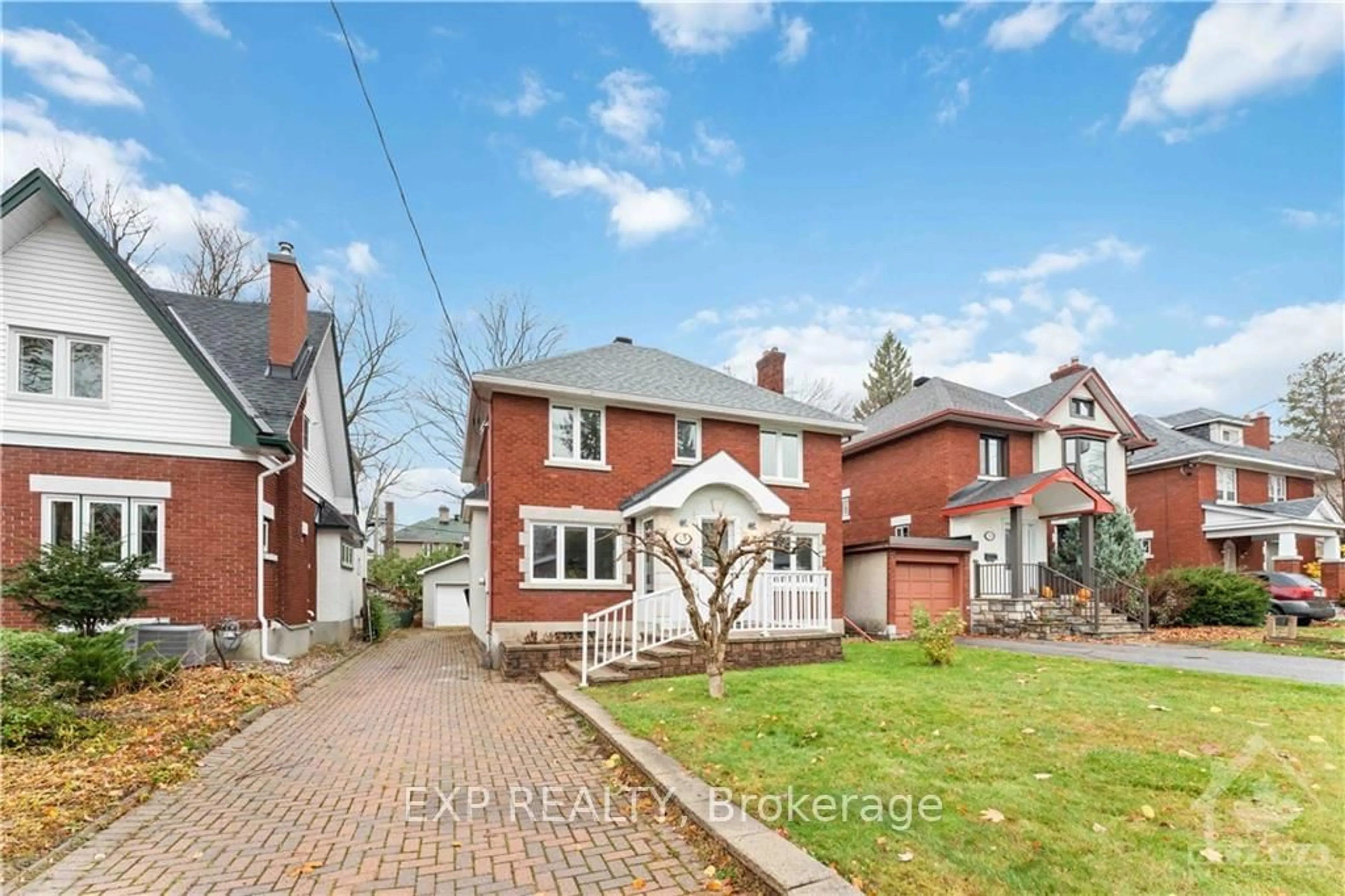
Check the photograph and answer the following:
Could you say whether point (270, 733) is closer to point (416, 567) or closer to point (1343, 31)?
point (1343, 31)

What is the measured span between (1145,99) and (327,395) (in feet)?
69.2

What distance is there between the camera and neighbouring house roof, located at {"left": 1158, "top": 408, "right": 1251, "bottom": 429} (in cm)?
2858

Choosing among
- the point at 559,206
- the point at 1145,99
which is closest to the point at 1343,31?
the point at 1145,99

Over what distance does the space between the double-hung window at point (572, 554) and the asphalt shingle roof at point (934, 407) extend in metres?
9.16

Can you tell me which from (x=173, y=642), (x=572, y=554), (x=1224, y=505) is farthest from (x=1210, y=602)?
(x=173, y=642)

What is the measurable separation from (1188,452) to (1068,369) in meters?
7.55

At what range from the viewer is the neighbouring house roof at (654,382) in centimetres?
1440

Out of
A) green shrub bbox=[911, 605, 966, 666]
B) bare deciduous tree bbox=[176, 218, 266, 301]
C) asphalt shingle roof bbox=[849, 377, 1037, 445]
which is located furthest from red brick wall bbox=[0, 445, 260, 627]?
bare deciduous tree bbox=[176, 218, 266, 301]

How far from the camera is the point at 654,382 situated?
16047mm

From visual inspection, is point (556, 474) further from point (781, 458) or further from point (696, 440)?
point (781, 458)

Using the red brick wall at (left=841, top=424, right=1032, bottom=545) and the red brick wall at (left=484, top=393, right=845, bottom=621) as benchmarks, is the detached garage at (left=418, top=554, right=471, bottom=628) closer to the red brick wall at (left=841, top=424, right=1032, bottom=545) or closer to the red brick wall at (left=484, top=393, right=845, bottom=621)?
the red brick wall at (left=484, top=393, right=845, bottom=621)

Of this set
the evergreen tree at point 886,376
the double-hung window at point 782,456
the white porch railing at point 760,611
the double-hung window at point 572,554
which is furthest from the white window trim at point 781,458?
the evergreen tree at point 886,376

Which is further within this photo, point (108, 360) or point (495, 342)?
point (495, 342)

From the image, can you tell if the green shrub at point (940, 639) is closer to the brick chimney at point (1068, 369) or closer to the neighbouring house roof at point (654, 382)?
the neighbouring house roof at point (654, 382)
